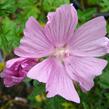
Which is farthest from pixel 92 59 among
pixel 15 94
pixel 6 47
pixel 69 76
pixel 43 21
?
pixel 15 94

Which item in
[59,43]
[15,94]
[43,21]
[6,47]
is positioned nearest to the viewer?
[59,43]

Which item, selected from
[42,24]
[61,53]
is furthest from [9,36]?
[61,53]

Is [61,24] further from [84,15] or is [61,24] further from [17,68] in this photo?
[84,15]

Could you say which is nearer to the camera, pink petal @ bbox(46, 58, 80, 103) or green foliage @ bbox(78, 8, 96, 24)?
pink petal @ bbox(46, 58, 80, 103)

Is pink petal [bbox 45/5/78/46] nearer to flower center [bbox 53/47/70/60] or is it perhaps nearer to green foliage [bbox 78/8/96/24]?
flower center [bbox 53/47/70/60]

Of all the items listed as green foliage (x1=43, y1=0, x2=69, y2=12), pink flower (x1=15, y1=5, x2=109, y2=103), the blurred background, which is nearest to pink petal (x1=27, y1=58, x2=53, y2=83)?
pink flower (x1=15, y1=5, x2=109, y2=103)

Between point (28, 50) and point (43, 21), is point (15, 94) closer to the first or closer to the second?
point (43, 21)

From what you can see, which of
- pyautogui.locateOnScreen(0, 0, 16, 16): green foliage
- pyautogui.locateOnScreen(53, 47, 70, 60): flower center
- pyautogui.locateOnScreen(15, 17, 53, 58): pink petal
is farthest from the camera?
pyautogui.locateOnScreen(0, 0, 16, 16): green foliage
